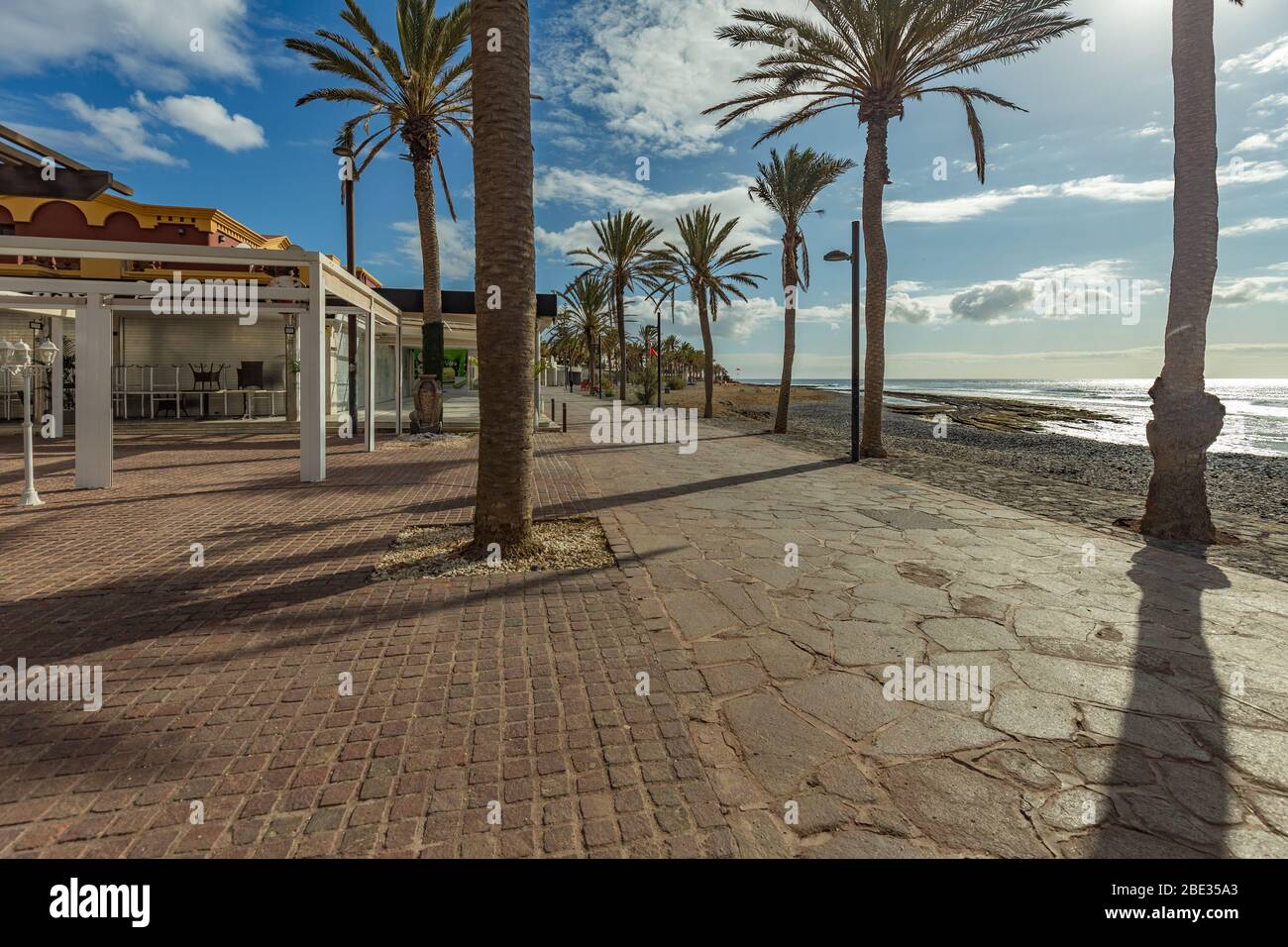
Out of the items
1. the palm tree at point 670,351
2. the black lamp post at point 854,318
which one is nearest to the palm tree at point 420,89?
the black lamp post at point 854,318

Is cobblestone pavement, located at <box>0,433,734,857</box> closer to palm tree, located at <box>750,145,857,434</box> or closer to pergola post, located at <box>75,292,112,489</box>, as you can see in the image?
pergola post, located at <box>75,292,112,489</box>

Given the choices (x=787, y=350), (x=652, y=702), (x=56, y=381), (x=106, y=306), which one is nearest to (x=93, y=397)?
(x=106, y=306)

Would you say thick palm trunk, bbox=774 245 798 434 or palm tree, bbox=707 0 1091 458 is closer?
palm tree, bbox=707 0 1091 458

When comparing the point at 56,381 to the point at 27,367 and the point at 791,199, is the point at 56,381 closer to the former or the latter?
the point at 27,367

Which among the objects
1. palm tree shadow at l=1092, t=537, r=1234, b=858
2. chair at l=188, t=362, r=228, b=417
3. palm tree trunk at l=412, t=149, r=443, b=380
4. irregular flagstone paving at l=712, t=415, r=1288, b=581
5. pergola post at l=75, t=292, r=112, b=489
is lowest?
palm tree shadow at l=1092, t=537, r=1234, b=858

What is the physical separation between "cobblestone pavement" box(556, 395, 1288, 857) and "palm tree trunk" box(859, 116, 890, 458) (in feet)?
24.3

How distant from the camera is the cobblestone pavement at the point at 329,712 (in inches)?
87.6

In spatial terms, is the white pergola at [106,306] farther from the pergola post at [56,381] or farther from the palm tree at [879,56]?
the palm tree at [879,56]

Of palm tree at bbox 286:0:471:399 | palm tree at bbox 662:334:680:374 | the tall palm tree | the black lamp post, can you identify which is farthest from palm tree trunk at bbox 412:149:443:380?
palm tree at bbox 662:334:680:374

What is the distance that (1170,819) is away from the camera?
7.57 ft

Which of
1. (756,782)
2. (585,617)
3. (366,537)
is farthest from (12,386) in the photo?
(756,782)

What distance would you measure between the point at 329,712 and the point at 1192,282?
28.9 feet

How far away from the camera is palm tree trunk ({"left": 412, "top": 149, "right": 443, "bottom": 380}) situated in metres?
15.9

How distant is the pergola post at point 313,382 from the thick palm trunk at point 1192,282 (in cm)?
1066
